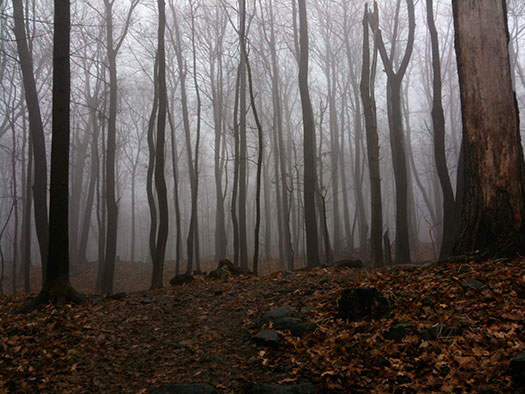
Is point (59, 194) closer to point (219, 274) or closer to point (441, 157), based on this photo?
point (219, 274)

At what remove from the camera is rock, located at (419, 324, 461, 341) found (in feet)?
11.8

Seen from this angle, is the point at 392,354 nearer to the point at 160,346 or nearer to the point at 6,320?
the point at 160,346

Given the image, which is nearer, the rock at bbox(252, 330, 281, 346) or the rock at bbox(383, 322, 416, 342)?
the rock at bbox(383, 322, 416, 342)

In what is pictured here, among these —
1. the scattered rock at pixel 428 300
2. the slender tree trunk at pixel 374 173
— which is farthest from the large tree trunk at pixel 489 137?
the slender tree trunk at pixel 374 173

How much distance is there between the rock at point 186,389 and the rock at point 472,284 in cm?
317

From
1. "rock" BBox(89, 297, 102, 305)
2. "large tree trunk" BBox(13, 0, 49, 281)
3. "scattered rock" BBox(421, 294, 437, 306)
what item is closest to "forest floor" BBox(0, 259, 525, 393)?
"scattered rock" BBox(421, 294, 437, 306)

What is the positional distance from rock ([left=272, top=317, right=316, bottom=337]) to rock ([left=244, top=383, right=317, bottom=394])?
107 centimetres

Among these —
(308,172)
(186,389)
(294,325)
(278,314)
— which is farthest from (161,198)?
(186,389)

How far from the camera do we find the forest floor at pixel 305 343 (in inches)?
126

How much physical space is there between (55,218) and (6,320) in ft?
5.86

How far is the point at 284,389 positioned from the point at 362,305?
170 centimetres

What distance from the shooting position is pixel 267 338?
431 cm

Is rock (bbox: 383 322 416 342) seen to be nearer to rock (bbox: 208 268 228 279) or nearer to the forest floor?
the forest floor

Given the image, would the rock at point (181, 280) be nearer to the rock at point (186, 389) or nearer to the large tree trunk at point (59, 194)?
the large tree trunk at point (59, 194)
